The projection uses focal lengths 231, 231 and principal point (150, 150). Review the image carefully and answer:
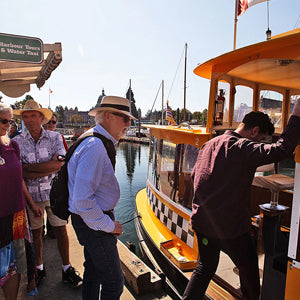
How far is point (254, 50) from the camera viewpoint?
7.50 ft

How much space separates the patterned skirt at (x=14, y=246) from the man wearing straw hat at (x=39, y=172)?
376mm

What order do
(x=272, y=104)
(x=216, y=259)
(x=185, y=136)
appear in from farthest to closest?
(x=272, y=104), (x=185, y=136), (x=216, y=259)

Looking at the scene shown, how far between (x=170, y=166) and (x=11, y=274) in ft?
8.55

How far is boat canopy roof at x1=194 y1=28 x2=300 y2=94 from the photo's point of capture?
85.3 inches

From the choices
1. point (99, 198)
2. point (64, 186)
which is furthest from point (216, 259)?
point (64, 186)

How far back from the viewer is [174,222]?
374cm

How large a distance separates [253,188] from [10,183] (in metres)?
3.47

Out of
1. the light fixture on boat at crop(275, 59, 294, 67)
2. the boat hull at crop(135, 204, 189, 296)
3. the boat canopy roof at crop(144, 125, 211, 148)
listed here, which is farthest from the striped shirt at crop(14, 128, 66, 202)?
the light fixture on boat at crop(275, 59, 294, 67)

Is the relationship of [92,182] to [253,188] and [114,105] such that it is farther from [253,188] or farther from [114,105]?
[253,188]

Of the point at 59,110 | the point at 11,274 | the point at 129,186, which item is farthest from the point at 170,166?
the point at 59,110

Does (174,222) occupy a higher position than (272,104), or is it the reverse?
(272,104)

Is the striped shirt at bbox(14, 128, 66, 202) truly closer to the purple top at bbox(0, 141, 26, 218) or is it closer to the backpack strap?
the purple top at bbox(0, 141, 26, 218)

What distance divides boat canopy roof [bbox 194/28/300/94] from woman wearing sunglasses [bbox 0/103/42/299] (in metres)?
2.33

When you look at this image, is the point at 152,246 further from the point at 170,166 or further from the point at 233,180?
the point at 233,180
